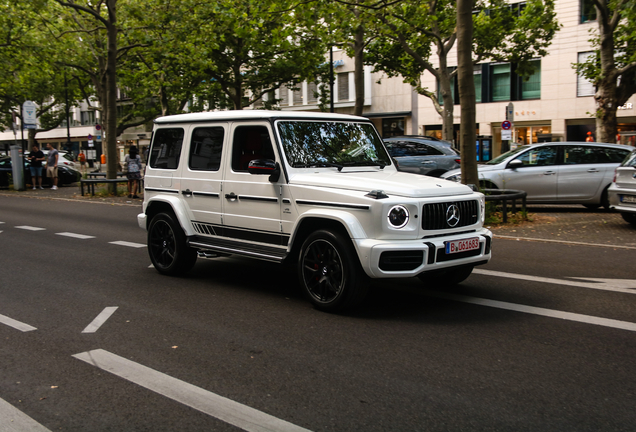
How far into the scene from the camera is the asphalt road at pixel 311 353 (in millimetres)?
3730

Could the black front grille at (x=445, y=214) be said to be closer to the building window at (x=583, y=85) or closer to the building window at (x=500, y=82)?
the building window at (x=583, y=85)

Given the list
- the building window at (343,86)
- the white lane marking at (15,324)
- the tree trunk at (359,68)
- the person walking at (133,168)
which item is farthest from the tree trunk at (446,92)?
the building window at (343,86)

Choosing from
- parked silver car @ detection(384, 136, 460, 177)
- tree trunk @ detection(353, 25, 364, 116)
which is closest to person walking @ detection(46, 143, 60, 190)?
tree trunk @ detection(353, 25, 364, 116)

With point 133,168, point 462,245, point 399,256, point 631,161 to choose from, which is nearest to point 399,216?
point 399,256

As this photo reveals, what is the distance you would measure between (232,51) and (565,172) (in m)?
22.5

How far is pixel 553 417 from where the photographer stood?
11.9ft

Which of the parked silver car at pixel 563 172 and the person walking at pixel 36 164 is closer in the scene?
the parked silver car at pixel 563 172

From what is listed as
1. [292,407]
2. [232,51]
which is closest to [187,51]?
[232,51]

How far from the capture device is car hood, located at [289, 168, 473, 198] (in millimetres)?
5777

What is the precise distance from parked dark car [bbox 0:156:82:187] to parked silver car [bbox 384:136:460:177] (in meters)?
17.3

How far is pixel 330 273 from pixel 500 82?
127 ft

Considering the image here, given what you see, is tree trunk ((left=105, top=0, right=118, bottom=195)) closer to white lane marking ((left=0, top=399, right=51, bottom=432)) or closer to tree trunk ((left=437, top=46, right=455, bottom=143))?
tree trunk ((left=437, top=46, right=455, bottom=143))

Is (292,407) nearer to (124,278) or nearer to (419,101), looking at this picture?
(124,278)

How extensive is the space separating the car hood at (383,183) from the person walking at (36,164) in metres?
23.9
